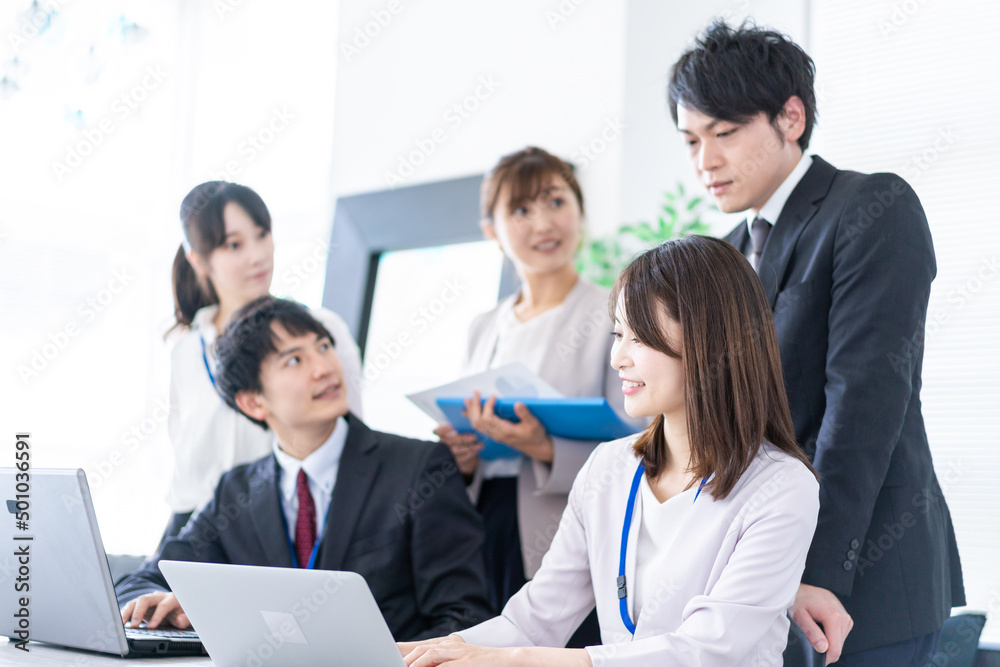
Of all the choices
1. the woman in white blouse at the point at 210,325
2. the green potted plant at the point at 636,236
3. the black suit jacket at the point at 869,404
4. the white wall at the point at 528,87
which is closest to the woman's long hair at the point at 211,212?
the woman in white blouse at the point at 210,325

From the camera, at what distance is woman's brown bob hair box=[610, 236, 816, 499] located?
135 centimetres

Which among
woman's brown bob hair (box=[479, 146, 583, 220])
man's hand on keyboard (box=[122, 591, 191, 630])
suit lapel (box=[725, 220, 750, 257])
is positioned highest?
woman's brown bob hair (box=[479, 146, 583, 220])

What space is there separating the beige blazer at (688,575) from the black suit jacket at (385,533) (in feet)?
0.80

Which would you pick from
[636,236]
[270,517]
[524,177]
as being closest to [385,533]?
[270,517]

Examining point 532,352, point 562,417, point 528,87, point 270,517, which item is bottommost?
point 270,517

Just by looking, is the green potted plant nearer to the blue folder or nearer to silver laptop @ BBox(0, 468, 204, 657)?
the blue folder

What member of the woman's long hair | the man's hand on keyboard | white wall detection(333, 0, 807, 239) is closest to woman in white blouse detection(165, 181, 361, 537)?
the woman's long hair

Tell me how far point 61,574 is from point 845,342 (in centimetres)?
124

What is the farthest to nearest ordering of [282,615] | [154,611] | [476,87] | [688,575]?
[476,87] < [154,611] < [688,575] < [282,615]

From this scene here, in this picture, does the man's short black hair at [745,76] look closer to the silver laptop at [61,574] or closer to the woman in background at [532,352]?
the woman in background at [532,352]

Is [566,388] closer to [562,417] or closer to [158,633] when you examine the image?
[562,417]

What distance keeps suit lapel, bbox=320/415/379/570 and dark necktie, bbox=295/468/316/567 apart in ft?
0.23

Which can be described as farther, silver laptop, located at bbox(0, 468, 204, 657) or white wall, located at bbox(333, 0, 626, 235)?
white wall, located at bbox(333, 0, 626, 235)

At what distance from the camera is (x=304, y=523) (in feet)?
6.24
